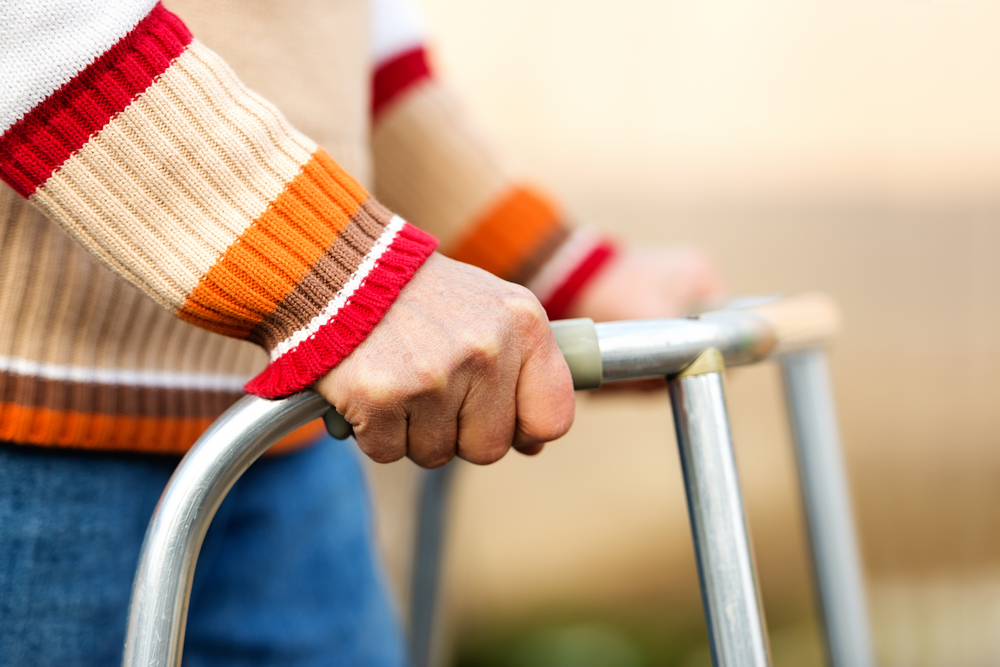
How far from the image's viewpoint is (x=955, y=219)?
55.8 inches

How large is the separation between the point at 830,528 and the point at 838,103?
1.11 metres

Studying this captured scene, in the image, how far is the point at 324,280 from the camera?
332 millimetres

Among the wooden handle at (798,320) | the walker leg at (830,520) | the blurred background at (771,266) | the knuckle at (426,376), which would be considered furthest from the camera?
the blurred background at (771,266)

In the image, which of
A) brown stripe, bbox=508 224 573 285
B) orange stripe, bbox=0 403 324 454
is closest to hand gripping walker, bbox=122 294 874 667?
orange stripe, bbox=0 403 324 454

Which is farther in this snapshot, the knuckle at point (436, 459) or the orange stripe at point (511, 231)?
the orange stripe at point (511, 231)

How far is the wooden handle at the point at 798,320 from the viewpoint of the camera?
455mm

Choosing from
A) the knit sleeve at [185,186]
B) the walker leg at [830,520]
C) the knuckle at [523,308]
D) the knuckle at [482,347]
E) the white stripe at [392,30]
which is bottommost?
the walker leg at [830,520]

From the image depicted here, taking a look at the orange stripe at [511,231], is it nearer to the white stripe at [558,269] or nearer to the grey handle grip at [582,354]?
the white stripe at [558,269]

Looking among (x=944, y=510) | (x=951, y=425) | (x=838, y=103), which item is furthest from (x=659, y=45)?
(x=944, y=510)

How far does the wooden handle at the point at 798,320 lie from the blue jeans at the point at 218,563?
0.37 metres

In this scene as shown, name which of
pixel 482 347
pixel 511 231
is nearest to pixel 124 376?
pixel 482 347

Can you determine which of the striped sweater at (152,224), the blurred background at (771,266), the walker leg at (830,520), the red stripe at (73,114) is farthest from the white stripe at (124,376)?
the blurred background at (771,266)

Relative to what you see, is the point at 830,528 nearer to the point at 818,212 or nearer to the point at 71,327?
the point at 71,327

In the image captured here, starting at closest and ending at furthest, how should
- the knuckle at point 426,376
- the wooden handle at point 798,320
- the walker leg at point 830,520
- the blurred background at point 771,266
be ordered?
the knuckle at point 426,376 < the wooden handle at point 798,320 < the walker leg at point 830,520 < the blurred background at point 771,266
